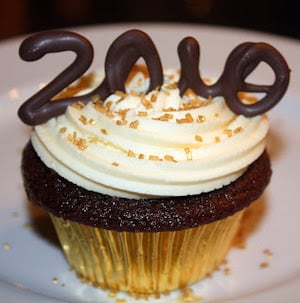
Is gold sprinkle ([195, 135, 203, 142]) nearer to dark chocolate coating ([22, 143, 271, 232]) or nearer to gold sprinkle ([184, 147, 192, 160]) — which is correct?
gold sprinkle ([184, 147, 192, 160])

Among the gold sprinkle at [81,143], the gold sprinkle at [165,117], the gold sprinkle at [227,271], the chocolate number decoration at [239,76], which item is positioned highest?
the chocolate number decoration at [239,76]

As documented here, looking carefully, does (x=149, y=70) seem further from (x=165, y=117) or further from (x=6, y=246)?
(x=6, y=246)

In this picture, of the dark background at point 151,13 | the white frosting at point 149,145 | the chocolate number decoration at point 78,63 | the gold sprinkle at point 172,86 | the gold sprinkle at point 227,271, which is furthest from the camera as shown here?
the dark background at point 151,13

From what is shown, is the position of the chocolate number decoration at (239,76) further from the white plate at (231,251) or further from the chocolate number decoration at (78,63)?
the white plate at (231,251)

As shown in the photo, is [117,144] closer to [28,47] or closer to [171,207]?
[171,207]

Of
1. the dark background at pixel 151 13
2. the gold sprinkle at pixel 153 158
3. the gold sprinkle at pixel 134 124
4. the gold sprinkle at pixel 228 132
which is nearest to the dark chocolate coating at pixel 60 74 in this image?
the gold sprinkle at pixel 134 124

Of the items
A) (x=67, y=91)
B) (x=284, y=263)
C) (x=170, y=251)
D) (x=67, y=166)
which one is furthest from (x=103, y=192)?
(x=284, y=263)
